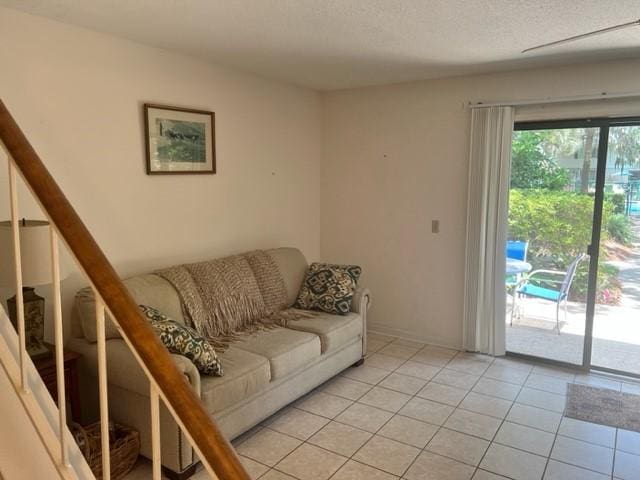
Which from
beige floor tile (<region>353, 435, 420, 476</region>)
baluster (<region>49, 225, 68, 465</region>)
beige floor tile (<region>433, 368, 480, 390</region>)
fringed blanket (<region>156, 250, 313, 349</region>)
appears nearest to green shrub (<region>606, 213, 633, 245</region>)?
beige floor tile (<region>433, 368, 480, 390</region>)

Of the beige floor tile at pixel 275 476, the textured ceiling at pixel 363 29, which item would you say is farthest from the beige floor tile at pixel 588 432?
the textured ceiling at pixel 363 29

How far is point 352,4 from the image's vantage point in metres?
2.45

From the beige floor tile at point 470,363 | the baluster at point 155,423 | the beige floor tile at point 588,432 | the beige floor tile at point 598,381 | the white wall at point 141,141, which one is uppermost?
the white wall at point 141,141

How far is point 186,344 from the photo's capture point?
2.54 metres

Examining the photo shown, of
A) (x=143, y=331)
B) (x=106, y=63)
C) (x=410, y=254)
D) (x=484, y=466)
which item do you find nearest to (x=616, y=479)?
(x=484, y=466)

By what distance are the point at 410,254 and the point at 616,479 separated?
8.01 feet

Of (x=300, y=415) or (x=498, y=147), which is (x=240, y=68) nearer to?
(x=498, y=147)

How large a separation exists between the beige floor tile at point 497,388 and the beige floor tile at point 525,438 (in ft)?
1.40

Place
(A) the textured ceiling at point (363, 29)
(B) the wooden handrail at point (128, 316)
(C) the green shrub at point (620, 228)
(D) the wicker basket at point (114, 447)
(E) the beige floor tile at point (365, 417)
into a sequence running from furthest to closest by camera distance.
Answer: (C) the green shrub at point (620, 228) < (E) the beige floor tile at point (365, 417) < (A) the textured ceiling at point (363, 29) < (D) the wicker basket at point (114, 447) < (B) the wooden handrail at point (128, 316)

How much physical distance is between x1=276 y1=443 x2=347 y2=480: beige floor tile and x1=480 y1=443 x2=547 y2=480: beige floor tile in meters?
0.83

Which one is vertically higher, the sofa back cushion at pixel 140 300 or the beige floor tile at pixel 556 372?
the sofa back cushion at pixel 140 300

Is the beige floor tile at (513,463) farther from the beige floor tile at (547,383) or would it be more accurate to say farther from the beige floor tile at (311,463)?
the beige floor tile at (547,383)

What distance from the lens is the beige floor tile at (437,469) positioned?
256 cm

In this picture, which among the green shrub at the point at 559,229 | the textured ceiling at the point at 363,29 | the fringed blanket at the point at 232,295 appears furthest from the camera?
the green shrub at the point at 559,229
